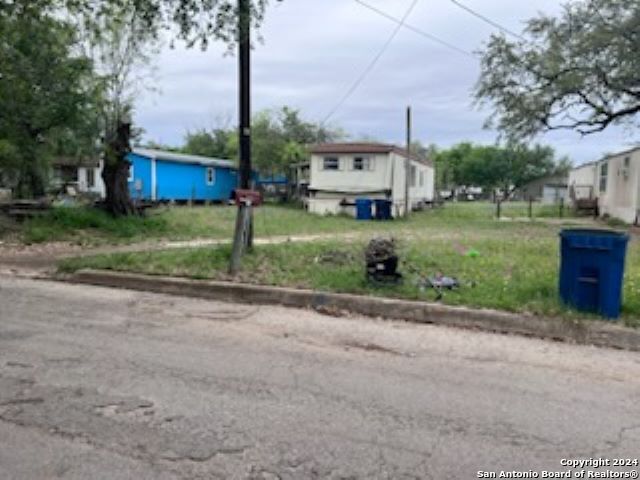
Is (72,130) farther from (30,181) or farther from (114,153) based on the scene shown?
(30,181)

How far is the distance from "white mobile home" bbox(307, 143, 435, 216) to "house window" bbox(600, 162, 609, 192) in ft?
32.2

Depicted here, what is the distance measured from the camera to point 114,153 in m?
16.7

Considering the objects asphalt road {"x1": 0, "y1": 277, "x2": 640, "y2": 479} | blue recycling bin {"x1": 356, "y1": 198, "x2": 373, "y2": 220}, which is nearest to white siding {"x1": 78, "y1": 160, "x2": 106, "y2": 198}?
blue recycling bin {"x1": 356, "y1": 198, "x2": 373, "y2": 220}

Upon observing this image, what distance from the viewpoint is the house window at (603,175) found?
2959 cm

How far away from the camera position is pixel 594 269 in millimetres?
6469

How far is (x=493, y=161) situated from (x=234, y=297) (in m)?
77.9

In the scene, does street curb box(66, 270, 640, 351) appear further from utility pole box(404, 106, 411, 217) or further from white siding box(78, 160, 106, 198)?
white siding box(78, 160, 106, 198)

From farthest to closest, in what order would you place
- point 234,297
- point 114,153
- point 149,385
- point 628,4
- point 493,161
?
point 493,161
point 628,4
point 114,153
point 234,297
point 149,385

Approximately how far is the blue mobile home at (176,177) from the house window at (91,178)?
16.1 feet

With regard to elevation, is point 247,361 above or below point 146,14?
below

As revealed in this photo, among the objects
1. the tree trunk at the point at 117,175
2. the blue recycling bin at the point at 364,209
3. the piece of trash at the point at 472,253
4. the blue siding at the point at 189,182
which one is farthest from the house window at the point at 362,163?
the piece of trash at the point at 472,253

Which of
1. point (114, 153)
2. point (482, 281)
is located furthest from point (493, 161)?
point (482, 281)

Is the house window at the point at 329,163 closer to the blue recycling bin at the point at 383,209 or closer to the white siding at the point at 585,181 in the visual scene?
the blue recycling bin at the point at 383,209

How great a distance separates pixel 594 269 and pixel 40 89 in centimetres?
1337
